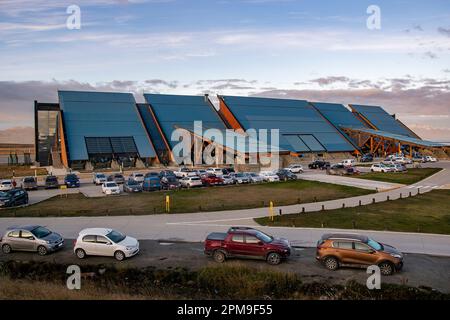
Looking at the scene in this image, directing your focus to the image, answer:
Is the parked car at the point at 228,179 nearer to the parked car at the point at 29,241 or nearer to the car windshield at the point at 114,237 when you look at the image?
the car windshield at the point at 114,237

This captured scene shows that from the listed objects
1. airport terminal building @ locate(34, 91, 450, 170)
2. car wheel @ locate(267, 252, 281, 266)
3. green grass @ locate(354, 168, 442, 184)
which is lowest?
car wheel @ locate(267, 252, 281, 266)

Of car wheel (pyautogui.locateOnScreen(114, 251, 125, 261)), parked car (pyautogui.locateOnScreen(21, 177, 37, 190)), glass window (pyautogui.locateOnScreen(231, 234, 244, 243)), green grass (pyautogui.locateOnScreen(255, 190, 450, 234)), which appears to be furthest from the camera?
parked car (pyautogui.locateOnScreen(21, 177, 37, 190))

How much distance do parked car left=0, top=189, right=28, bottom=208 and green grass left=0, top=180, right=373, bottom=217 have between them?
1815 millimetres

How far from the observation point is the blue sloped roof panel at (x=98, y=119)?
6294cm

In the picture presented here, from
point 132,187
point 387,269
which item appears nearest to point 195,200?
point 132,187

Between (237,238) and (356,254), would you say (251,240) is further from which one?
(356,254)

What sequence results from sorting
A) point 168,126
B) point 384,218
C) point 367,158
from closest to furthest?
point 384,218 → point 168,126 → point 367,158

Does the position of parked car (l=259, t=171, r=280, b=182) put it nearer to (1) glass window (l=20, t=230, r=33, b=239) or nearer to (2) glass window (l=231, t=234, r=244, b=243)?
(2) glass window (l=231, t=234, r=244, b=243)

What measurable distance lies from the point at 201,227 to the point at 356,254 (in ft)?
35.8

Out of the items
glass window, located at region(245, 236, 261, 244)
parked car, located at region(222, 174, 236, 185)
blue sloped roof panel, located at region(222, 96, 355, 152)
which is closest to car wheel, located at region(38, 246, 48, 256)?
glass window, located at region(245, 236, 261, 244)

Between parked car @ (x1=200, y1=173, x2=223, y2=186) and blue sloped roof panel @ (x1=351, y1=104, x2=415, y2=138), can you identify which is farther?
blue sloped roof panel @ (x1=351, y1=104, x2=415, y2=138)

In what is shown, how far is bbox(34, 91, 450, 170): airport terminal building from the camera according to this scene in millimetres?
63000

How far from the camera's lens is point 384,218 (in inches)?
1086
